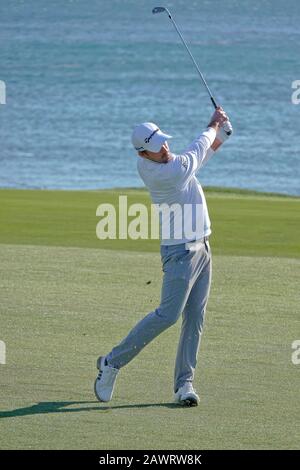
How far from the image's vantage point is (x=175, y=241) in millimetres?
9172

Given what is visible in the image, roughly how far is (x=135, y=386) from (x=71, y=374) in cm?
61

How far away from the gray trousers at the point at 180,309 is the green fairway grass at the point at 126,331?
294mm

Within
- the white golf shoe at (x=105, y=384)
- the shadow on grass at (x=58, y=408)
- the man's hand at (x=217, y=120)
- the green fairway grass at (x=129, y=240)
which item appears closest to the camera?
the shadow on grass at (x=58, y=408)

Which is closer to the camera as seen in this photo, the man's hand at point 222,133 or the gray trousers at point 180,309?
the gray trousers at point 180,309

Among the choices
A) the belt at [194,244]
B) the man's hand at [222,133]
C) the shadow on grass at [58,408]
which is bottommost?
the shadow on grass at [58,408]

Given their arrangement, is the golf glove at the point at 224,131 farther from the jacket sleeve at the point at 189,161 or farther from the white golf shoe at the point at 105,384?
the white golf shoe at the point at 105,384

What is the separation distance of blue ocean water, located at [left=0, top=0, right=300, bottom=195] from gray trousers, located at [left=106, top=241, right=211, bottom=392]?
27841mm

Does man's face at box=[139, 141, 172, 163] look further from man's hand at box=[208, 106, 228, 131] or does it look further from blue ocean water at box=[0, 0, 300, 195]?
blue ocean water at box=[0, 0, 300, 195]

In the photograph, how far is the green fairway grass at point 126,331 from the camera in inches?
330

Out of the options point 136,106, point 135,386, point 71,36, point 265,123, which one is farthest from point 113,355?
point 71,36

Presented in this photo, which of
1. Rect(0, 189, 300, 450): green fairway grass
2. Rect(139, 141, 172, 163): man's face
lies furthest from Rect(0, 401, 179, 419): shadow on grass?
Rect(139, 141, 172, 163): man's face

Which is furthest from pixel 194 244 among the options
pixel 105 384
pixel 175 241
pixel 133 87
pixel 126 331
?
pixel 133 87

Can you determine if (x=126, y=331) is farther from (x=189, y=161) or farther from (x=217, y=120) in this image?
(x=189, y=161)

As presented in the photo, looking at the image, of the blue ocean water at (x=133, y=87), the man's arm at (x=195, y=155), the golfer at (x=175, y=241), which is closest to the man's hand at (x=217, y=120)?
the man's arm at (x=195, y=155)
